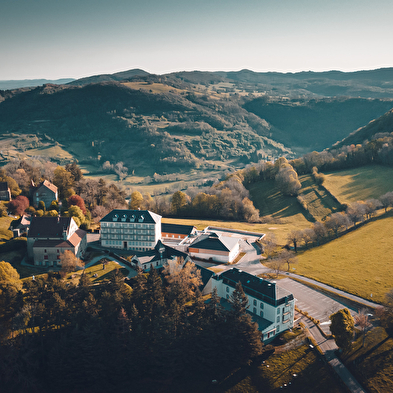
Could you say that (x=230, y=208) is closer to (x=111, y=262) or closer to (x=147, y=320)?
(x=111, y=262)

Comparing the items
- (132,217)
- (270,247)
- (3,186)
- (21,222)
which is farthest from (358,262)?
(3,186)

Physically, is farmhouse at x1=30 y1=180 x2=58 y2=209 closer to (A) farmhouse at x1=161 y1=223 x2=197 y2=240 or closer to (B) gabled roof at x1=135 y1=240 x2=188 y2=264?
(A) farmhouse at x1=161 y1=223 x2=197 y2=240

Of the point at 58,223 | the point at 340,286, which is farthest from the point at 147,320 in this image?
the point at 340,286

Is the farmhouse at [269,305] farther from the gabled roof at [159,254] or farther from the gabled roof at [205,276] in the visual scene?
the gabled roof at [159,254]

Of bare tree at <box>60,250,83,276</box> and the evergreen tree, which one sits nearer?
the evergreen tree

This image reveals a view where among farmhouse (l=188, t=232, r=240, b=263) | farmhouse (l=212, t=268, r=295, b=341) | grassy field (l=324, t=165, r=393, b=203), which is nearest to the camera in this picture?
farmhouse (l=212, t=268, r=295, b=341)

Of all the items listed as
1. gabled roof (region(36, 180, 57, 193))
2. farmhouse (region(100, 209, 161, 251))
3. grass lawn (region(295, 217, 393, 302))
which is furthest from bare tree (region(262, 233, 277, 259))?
gabled roof (region(36, 180, 57, 193))
